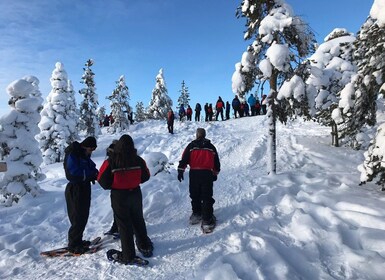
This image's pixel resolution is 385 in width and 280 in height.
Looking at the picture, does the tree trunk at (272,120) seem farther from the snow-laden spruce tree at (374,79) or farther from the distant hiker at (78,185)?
the distant hiker at (78,185)

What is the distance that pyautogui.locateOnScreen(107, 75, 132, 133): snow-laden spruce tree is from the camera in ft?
129

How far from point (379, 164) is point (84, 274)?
703 centimetres

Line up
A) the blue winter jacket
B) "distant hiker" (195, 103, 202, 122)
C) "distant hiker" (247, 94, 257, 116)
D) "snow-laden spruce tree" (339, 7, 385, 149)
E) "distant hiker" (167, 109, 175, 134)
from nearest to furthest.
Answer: the blue winter jacket → "snow-laden spruce tree" (339, 7, 385, 149) → "distant hiker" (167, 109, 175, 134) → "distant hiker" (247, 94, 257, 116) → "distant hiker" (195, 103, 202, 122)

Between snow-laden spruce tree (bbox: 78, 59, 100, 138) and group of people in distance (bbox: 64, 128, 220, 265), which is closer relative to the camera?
group of people in distance (bbox: 64, 128, 220, 265)

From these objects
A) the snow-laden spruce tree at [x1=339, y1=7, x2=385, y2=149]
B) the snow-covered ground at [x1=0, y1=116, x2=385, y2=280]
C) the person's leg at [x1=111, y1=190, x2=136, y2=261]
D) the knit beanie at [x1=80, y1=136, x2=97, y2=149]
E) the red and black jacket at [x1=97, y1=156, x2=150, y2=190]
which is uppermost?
the snow-laden spruce tree at [x1=339, y1=7, x2=385, y2=149]

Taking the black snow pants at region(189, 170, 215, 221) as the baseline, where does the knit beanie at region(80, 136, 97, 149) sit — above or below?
above

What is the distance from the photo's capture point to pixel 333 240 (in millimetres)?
6066

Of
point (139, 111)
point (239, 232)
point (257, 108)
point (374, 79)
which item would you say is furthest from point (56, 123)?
point (139, 111)

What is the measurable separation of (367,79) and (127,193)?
6808 mm

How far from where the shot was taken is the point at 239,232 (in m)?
6.67

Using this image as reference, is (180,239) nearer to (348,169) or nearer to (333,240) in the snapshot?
(333,240)

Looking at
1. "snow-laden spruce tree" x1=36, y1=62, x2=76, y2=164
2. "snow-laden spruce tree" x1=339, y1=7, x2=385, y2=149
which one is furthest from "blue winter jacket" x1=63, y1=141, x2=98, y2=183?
"snow-laden spruce tree" x1=36, y1=62, x2=76, y2=164

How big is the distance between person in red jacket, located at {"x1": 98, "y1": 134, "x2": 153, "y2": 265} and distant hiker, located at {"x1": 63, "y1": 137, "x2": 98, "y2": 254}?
675 millimetres

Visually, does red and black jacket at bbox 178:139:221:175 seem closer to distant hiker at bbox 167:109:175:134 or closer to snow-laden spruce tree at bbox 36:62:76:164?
→ distant hiker at bbox 167:109:175:134
